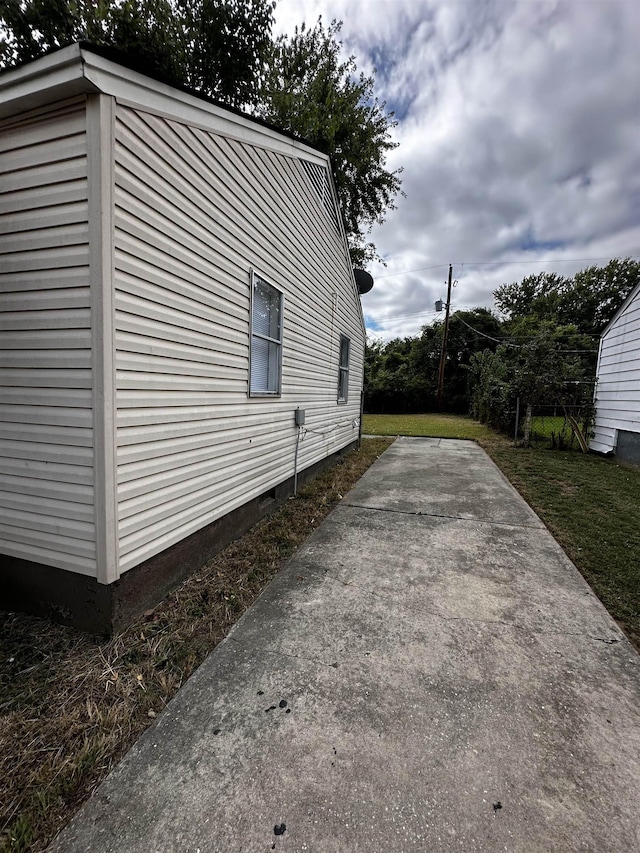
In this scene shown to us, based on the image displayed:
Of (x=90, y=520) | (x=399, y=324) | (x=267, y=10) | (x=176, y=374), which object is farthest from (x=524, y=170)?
(x=399, y=324)

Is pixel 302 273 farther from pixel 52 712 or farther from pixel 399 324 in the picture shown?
pixel 399 324

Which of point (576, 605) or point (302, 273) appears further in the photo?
point (302, 273)

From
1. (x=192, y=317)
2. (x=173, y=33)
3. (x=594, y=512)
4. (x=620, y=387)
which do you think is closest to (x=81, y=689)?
(x=192, y=317)

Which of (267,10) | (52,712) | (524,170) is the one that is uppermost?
(267,10)

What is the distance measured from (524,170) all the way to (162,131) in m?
12.2

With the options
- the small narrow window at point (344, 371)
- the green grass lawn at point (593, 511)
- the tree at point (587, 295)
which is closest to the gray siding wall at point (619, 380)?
the green grass lawn at point (593, 511)

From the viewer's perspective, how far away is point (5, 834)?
1.17 m

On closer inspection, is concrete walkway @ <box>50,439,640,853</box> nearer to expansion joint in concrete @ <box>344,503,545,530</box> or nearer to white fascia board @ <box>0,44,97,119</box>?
expansion joint in concrete @ <box>344,503,545,530</box>

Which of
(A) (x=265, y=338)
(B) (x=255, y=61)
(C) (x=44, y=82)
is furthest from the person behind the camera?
(B) (x=255, y=61)

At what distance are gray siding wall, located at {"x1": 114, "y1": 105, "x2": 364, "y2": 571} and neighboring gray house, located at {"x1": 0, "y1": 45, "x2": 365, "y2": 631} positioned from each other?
15mm

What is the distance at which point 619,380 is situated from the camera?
821 cm

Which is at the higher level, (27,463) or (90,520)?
(27,463)

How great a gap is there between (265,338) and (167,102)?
207cm

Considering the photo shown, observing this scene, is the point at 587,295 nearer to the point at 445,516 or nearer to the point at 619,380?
the point at 619,380
